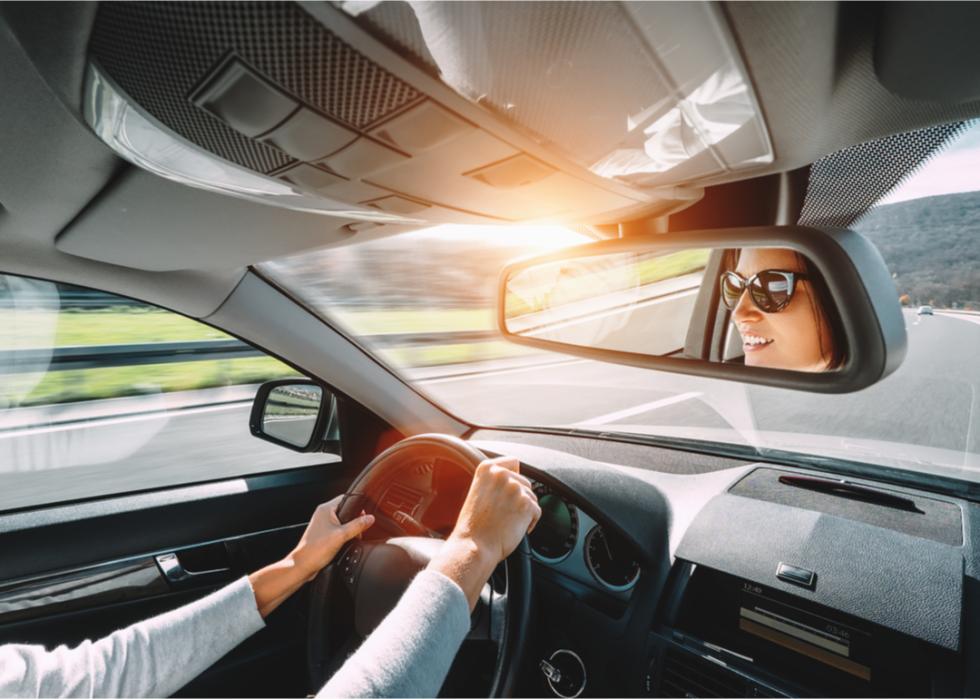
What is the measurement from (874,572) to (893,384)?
5.94 meters

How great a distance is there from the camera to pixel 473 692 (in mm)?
2100

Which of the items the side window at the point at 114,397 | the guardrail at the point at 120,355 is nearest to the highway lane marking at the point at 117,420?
the side window at the point at 114,397

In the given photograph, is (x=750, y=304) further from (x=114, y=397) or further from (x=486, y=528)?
(x=114, y=397)

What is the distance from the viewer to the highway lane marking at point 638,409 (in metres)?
6.80

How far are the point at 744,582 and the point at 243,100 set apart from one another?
1.97 m

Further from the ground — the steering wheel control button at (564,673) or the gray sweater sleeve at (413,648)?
the gray sweater sleeve at (413,648)

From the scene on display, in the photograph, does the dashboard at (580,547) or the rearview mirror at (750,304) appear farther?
the dashboard at (580,547)

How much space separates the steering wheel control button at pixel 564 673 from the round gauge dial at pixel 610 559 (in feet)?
1.01

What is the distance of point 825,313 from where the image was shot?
141 cm

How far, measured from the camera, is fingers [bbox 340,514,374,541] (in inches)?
86.7

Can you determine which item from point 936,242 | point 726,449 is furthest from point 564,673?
point 936,242

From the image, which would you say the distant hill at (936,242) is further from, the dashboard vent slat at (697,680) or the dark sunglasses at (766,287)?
the dashboard vent slat at (697,680)

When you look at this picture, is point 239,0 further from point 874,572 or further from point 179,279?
point 179,279

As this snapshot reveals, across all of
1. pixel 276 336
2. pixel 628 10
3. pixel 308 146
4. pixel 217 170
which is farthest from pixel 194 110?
pixel 276 336
